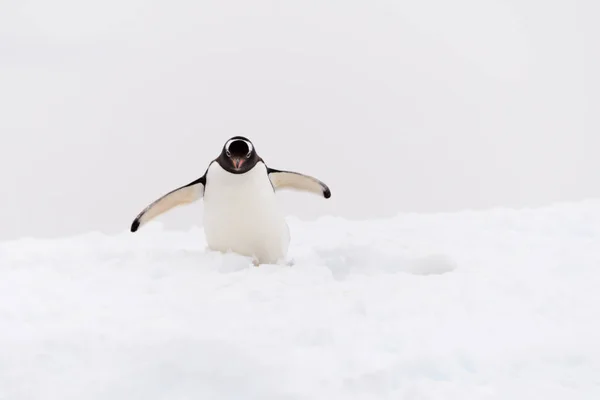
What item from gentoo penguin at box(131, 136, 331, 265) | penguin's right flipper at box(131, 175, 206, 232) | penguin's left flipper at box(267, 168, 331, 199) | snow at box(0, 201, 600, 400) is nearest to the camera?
snow at box(0, 201, 600, 400)

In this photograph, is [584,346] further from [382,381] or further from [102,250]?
[102,250]

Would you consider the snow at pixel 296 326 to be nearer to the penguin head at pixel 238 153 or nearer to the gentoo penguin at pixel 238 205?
the gentoo penguin at pixel 238 205

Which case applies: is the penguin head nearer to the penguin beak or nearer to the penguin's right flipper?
the penguin beak

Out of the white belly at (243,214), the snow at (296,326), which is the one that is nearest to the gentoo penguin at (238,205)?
the white belly at (243,214)

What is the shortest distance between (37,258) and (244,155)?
1.71 meters

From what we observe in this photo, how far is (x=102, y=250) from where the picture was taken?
4.68 metres

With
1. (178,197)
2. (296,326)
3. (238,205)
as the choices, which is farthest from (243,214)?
(296,326)

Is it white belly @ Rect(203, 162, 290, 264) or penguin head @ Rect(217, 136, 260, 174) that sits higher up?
penguin head @ Rect(217, 136, 260, 174)

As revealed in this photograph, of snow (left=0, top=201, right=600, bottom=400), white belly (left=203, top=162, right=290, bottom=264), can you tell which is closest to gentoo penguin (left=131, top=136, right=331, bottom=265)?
white belly (left=203, top=162, right=290, bottom=264)

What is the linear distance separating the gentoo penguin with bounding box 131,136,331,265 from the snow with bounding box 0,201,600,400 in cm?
25

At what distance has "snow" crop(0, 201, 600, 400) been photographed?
2.52 m

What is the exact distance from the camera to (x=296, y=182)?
5.08 m

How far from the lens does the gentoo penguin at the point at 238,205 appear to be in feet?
14.3

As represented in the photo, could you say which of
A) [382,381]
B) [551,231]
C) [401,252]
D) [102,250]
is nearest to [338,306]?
[382,381]
